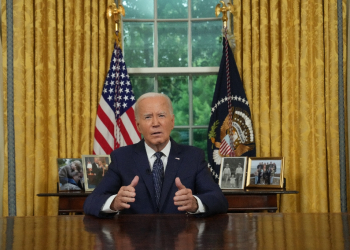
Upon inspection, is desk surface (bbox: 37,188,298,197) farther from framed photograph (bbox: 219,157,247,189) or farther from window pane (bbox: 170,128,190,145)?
window pane (bbox: 170,128,190,145)

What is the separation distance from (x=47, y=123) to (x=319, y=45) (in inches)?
97.0

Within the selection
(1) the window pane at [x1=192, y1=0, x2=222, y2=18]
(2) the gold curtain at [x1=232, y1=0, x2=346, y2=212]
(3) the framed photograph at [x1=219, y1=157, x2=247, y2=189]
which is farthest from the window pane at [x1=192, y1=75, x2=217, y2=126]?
(3) the framed photograph at [x1=219, y1=157, x2=247, y2=189]

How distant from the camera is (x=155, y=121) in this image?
2.27 meters

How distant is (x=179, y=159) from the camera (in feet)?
7.18

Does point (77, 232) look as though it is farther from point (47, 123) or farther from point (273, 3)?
point (273, 3)

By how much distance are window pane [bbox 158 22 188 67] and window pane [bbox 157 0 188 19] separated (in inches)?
3.0

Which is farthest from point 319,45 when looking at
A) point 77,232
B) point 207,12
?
point 77,232

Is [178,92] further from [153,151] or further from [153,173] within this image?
[153,173]

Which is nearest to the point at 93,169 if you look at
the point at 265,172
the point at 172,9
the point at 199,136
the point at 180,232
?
the point at 199,136

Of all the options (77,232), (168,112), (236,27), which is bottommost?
(77,232)

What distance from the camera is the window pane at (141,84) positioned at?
13.8ft

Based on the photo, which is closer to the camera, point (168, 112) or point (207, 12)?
point (168, 112)

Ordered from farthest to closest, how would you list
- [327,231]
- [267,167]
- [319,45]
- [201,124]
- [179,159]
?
1. [201,124]
2. [319,45]
3. [267,167]
4. [179,159]
5. [327,231]

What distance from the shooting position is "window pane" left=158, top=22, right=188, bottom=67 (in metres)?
4.22
